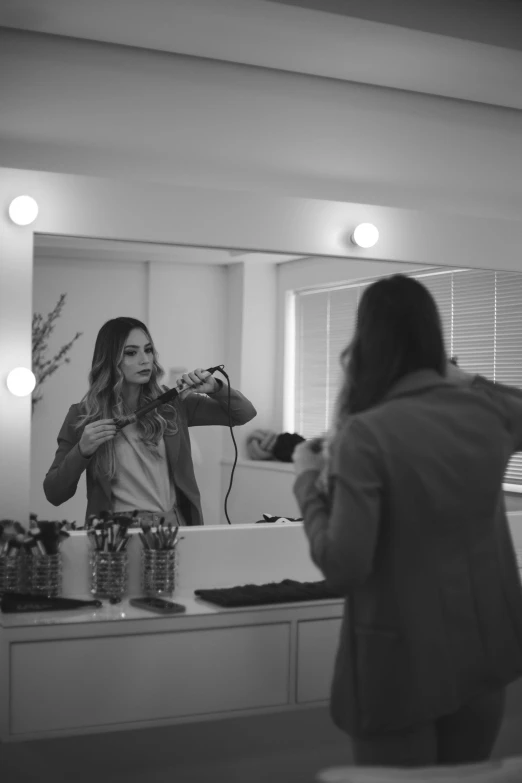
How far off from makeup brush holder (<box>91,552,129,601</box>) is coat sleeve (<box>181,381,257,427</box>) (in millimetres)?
435

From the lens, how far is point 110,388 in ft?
7.66

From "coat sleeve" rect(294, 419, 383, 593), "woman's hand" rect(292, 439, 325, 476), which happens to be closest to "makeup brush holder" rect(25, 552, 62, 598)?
"woman's hand" rect(292, 439, 325, 476)

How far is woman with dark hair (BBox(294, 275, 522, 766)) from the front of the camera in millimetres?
1308

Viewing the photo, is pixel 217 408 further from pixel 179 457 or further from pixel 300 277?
pixel 300 277

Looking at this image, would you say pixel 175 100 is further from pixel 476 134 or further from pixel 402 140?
pixel 476 134

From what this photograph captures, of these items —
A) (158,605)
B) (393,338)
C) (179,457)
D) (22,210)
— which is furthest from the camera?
(179,457)

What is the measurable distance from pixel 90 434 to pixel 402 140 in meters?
1.34

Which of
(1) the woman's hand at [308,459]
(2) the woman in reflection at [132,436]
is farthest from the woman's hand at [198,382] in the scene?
(1) the woman's hand at [308,459]

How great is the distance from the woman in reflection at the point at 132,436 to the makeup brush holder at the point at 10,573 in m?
0.19

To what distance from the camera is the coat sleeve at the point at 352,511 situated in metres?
1.29

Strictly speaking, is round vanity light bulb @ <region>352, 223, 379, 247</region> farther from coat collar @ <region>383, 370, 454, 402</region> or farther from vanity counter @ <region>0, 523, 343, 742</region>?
coat collar @ <region>383, 370, 454, 402</region>

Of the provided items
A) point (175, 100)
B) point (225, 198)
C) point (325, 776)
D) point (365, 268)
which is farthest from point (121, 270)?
point (325, 776)

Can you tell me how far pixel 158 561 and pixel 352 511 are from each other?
1.08 metres

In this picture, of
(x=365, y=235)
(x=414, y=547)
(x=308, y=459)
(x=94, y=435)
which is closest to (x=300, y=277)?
(x=365, y=235)
